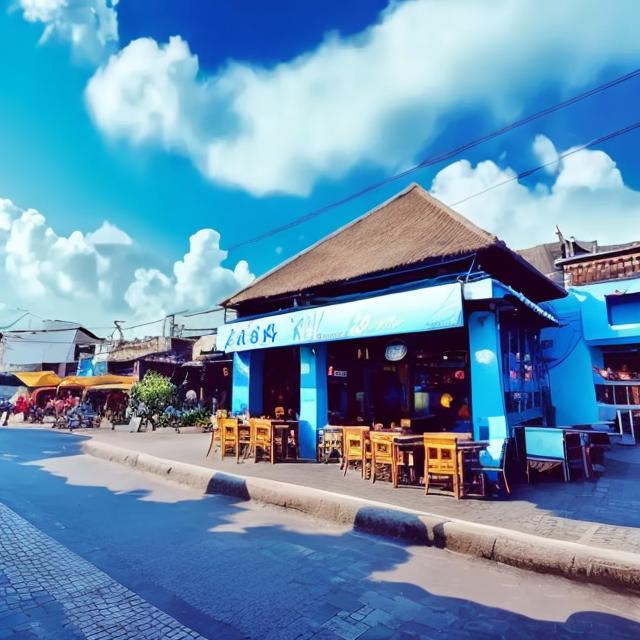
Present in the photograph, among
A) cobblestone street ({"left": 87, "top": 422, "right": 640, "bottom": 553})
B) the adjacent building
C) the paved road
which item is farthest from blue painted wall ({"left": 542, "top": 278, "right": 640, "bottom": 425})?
the adjacent building

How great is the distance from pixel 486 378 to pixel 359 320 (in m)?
2.75

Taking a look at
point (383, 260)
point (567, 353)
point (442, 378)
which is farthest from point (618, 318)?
point (383, 260)

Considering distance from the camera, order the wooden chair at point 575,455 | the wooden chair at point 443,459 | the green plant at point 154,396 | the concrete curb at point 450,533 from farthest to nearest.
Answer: the green plant at point 154,396 → the wooden chair at point 575,455 → the wooden chair at point 443,459 → the concrete curb at point 450,533

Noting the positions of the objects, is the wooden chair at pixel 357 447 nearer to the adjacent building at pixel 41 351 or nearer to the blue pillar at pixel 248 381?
the blue pillar at pixel 248 381

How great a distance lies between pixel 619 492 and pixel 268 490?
5.58 metres

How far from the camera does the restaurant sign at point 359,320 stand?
301 inches

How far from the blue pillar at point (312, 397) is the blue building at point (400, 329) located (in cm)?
3

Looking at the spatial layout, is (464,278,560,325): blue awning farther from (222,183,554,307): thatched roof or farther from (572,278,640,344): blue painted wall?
(572,278,640,344): blue painted wall

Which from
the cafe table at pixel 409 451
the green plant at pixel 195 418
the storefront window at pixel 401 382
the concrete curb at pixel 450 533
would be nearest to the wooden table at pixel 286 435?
the storefront window at pixel 401 382

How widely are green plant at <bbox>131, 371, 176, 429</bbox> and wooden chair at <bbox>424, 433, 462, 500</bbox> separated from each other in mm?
14541

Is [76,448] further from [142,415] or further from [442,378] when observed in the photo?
[442,378]

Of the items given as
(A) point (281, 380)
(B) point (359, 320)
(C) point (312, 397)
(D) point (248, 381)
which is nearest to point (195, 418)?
(A) point (281, 380)

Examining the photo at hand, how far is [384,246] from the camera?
1035 centimetres

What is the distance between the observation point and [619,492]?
666cm
